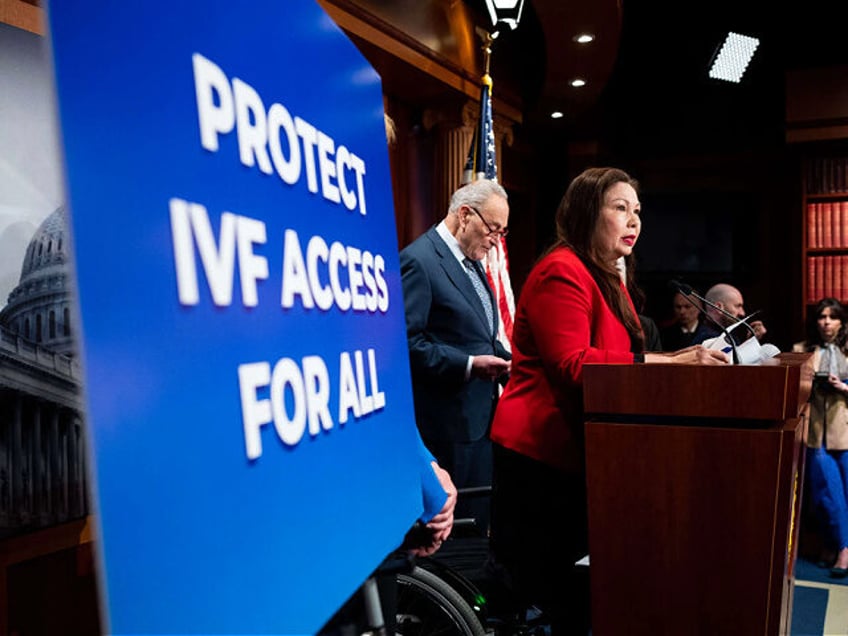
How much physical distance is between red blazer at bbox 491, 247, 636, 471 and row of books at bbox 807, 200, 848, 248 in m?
4.57

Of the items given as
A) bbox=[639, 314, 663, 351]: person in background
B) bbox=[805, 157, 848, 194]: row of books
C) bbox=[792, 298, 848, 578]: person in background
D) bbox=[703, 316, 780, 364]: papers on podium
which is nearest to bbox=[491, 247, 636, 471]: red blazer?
bbox=[703, 316, 780, 364]: papers on podium

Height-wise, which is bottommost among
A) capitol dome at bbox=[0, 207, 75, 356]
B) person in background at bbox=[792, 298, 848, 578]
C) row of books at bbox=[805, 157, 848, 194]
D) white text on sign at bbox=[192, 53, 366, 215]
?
person in background at bbox=[792, 298, 848, 578]

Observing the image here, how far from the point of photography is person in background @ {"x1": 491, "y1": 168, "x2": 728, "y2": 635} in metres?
1.67

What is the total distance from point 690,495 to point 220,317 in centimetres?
133

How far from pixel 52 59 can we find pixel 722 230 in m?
7.07

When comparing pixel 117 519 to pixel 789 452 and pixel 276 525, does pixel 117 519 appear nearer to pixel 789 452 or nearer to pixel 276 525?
pixel 276 525

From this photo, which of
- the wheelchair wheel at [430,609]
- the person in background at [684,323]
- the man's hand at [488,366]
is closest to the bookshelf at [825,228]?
the person in background at [684,323]

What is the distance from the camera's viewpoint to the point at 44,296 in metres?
1.31

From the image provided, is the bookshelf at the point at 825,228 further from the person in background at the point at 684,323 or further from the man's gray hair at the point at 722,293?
the man's gray hair at the point at 722,293

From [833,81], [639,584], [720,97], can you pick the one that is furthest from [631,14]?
[639,584]

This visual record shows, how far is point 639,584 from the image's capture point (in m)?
1.56

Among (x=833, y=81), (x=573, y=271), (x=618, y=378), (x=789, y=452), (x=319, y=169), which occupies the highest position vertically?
(x=833, y=81)

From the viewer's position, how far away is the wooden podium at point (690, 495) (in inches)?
57.6

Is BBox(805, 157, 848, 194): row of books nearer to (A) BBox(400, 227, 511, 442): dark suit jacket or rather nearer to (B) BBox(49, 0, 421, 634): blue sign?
(A) BBox(400, 227, 511, 442): dark suit jacket
